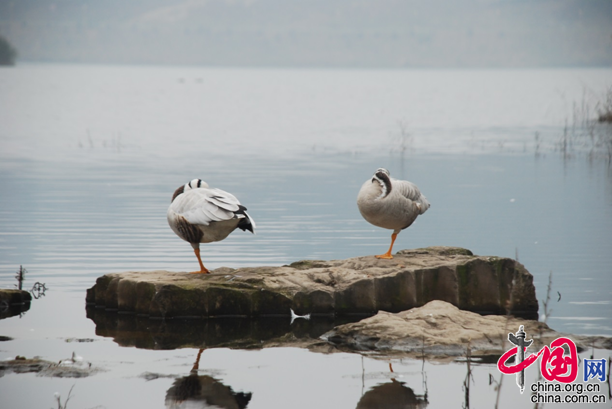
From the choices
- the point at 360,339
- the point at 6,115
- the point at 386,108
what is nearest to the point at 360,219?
the point at 360,339

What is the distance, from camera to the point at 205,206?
1093 centimetres

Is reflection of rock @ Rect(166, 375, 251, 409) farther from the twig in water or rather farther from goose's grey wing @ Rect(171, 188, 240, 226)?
goose's grey wing @ Rect(171, 188, 240, 226)

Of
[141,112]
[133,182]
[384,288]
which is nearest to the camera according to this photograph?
[384,288]

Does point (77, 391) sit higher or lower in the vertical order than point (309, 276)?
lower

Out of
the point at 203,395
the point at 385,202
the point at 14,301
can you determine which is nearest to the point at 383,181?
the point at 385,202

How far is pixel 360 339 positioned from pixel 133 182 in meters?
16.2

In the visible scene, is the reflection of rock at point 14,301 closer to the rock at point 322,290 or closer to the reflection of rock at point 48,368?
the rock at point 322,290

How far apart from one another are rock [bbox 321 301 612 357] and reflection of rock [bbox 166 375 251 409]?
1.79m

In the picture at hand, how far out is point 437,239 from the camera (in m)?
16.4

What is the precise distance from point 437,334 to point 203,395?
9.15 ft

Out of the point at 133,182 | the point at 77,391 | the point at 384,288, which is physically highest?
the point at 133,182

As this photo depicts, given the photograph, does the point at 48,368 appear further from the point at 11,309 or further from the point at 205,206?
the point at 205,206

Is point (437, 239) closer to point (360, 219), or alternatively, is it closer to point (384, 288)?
point (360, 219)

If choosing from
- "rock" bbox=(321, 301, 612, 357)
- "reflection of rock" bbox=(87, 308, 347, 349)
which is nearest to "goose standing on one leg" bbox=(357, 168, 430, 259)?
"reflection of rock" bbox=(87, 308, 347, 349)
